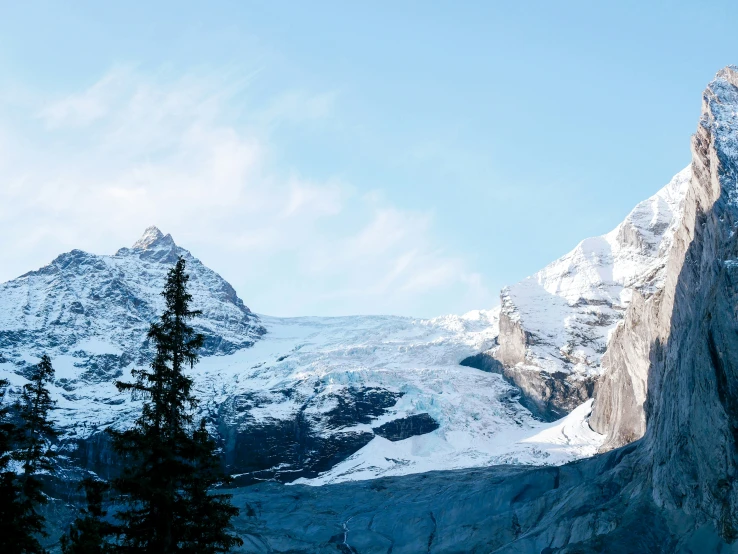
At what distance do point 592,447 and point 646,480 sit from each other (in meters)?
79.0

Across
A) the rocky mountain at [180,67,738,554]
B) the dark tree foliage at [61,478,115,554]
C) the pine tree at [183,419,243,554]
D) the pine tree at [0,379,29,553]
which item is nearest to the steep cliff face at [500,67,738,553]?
the rocky mountain at [180,67,738,554]

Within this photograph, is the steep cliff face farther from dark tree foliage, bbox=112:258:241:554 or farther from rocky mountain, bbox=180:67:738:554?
dark tree foliage, bbox=112:258:241:554

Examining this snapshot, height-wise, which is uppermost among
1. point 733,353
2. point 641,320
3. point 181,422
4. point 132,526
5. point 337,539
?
point 641,320

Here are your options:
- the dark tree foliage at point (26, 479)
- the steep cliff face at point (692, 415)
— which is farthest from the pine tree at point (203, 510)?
the steep cliff face at point (692, 415)

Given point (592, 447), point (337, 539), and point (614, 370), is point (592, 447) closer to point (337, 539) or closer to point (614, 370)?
point (614, 370)

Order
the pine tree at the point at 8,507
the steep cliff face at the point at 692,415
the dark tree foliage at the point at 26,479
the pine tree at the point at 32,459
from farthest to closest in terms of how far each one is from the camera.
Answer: the steep cliff face at the point at 692,415 → the pine tree at the point at 32,459 → the dark tree foliage at the point at 26,479 → the pine tree at the point at 8,507

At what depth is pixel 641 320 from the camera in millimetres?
146000

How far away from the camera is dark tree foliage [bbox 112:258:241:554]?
26547 millimetres

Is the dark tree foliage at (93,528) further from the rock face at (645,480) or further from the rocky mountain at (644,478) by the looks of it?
the rock face at (645,480)

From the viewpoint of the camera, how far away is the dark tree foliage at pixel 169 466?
2655 centimetres

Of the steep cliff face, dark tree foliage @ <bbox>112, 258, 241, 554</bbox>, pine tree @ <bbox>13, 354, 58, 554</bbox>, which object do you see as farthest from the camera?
the steep cliff face

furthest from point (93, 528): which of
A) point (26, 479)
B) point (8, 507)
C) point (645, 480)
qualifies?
point (645, 480)

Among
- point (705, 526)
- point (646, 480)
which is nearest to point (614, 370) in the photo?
point (646, 480)

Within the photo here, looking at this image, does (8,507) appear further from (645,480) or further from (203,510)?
(645,480)
